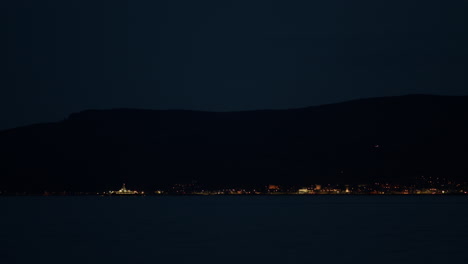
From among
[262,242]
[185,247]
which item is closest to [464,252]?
[262,242]

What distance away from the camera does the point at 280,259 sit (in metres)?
49.4

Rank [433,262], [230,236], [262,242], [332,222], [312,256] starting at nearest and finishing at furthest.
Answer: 1. [433,262]
2. [312,256]
3. [262,242]
4. [230,236]
5. [332,222]

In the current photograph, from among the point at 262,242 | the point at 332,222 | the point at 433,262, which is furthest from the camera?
the point at 332,222

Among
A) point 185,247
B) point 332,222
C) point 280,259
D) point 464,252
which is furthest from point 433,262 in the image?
point 332,222

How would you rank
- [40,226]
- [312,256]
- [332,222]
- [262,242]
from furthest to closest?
[332,222], [40,226], [262,242], [312,256]

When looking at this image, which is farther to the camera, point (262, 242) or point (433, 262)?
point (262, 242)

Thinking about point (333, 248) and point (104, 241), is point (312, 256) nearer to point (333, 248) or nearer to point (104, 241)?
point (333, 248)

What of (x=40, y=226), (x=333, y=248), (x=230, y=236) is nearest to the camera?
(x=333, y=248)

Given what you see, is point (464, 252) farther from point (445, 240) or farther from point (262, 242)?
point (262, 242)

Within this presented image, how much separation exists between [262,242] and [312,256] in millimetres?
10030

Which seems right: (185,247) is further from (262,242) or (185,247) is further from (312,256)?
(312,256)

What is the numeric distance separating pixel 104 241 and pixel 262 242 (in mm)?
12627

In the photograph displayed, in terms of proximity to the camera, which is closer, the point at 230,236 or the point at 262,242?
the point at 262,242

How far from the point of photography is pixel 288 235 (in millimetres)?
68062
